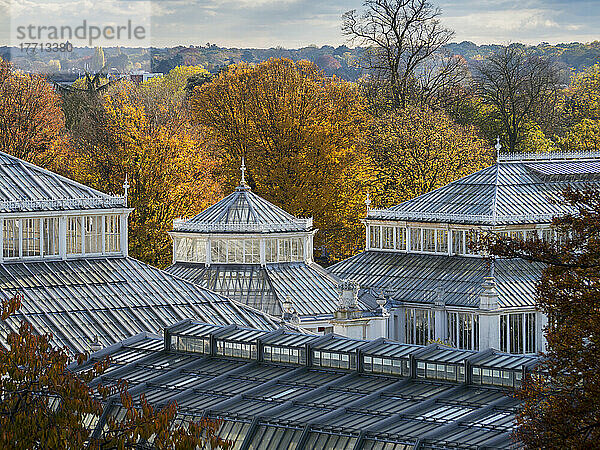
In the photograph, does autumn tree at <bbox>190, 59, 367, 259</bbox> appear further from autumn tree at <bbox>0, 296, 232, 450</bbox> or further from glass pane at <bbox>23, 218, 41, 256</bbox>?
autumn tree at <bbox>0, 296, 232, 450</bbox>

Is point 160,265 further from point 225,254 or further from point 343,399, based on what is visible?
point 343,399

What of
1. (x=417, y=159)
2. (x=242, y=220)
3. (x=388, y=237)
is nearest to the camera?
(x=242, y=220)

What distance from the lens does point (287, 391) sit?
4119 centimetres

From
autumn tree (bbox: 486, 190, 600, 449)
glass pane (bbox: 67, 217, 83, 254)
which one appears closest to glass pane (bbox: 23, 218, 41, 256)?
glass pane (bbox: 67, 217, 83, 254)

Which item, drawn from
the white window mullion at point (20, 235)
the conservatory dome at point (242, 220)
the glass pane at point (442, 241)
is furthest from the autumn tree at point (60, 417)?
the glass pane at point (442, 241)

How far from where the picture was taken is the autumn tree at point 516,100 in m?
117

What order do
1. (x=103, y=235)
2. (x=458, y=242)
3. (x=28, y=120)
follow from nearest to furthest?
(x=103, y=235)
(x=458, y=242)
(x=28, y=120)

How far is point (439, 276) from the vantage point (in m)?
75.4

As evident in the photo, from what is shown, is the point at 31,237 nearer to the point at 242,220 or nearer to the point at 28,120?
the point at 242,220

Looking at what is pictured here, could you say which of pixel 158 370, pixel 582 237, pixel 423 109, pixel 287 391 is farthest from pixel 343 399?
pixel 423 109

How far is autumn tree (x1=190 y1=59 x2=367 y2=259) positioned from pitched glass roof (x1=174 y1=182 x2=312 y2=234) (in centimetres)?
1985

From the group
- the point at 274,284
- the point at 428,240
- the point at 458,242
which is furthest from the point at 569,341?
the point at 428,240

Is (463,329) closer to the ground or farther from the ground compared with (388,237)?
closer to the ground

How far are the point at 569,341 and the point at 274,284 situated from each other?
143 ft
